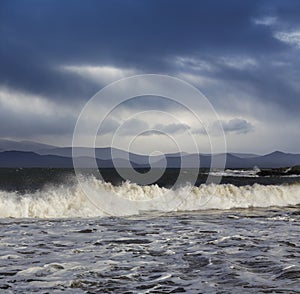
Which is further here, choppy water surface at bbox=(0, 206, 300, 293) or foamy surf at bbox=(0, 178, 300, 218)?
foamy surf at bbox=(0, 178, 300, 218)

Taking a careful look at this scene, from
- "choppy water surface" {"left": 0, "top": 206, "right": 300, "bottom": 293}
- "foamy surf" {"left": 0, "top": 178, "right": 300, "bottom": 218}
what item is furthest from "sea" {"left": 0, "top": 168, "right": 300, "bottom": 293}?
"foamy surf" {"left": 0, "top": 178, "right": 300, "bottom": 218}

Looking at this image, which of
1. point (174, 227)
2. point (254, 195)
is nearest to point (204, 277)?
point (174, 227)

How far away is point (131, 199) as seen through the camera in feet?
75.3

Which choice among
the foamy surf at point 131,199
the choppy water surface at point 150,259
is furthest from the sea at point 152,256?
the foamy surf at point 131,199

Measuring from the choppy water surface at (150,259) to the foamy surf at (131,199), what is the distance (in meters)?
5.76

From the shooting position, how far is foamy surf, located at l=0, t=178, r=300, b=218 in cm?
1867

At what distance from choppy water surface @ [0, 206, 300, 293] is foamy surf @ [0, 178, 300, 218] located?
576 centimetres

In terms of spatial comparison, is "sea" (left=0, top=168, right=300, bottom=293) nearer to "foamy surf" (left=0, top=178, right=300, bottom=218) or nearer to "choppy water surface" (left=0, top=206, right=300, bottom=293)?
"choppy water surface" (left=0, top=206, right=300, bottom=293)

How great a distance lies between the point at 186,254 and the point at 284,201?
2081 centimetres

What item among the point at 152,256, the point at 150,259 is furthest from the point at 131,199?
the point at 150,259

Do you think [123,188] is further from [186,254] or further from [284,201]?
[186,254]

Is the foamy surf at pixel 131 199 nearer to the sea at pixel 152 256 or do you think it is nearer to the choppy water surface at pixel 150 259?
the sea at pixel 152 256

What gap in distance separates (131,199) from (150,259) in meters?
14.9

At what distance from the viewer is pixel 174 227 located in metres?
12.8
